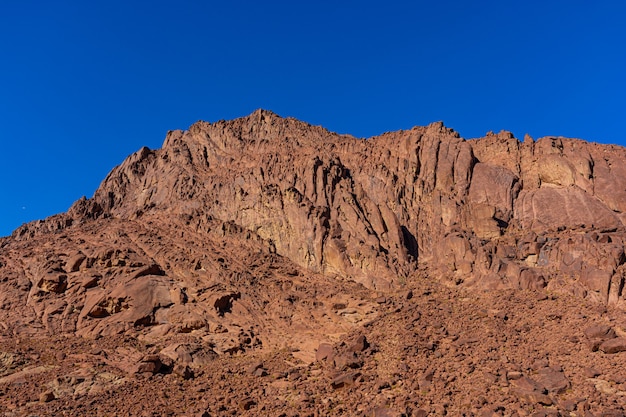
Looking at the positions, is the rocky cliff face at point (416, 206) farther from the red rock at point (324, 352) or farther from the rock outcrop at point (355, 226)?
the red rock at point (324, 352)

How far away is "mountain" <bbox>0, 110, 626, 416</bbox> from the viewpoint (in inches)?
1209

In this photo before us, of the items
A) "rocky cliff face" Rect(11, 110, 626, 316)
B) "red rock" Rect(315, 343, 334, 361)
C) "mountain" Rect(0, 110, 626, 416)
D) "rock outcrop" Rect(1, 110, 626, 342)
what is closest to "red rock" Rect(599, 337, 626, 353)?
"mountain" Rect(0, 110, 626, 416)

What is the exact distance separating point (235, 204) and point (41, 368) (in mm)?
27387

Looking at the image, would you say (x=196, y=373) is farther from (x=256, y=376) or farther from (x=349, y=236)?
(x=349, y=236)

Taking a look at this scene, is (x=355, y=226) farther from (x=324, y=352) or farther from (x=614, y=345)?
(x=614, y=345)

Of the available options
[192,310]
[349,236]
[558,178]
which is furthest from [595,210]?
[192,310]

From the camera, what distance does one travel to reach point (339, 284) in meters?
45.8

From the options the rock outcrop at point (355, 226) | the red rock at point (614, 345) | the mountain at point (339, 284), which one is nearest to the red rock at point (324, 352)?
the mountain at point (339, 284)

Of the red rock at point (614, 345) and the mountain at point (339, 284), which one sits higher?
the mountain at point (339, 284)

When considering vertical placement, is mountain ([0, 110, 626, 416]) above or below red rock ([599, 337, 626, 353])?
above

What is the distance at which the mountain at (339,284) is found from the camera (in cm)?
3070

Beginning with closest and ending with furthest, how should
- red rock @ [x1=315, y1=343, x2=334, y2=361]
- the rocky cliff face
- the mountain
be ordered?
the mountain < red rock @ [x1=315, y1=343, x2=334, y2=361] < the rocky cliff face

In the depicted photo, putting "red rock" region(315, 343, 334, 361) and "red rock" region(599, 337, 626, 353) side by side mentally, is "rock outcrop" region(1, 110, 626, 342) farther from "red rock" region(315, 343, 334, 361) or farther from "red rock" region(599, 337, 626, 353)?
"red rock" region(315, 343, 334, 361)

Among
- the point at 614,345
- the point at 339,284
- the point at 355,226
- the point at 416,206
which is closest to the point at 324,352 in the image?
the point at 339,284
